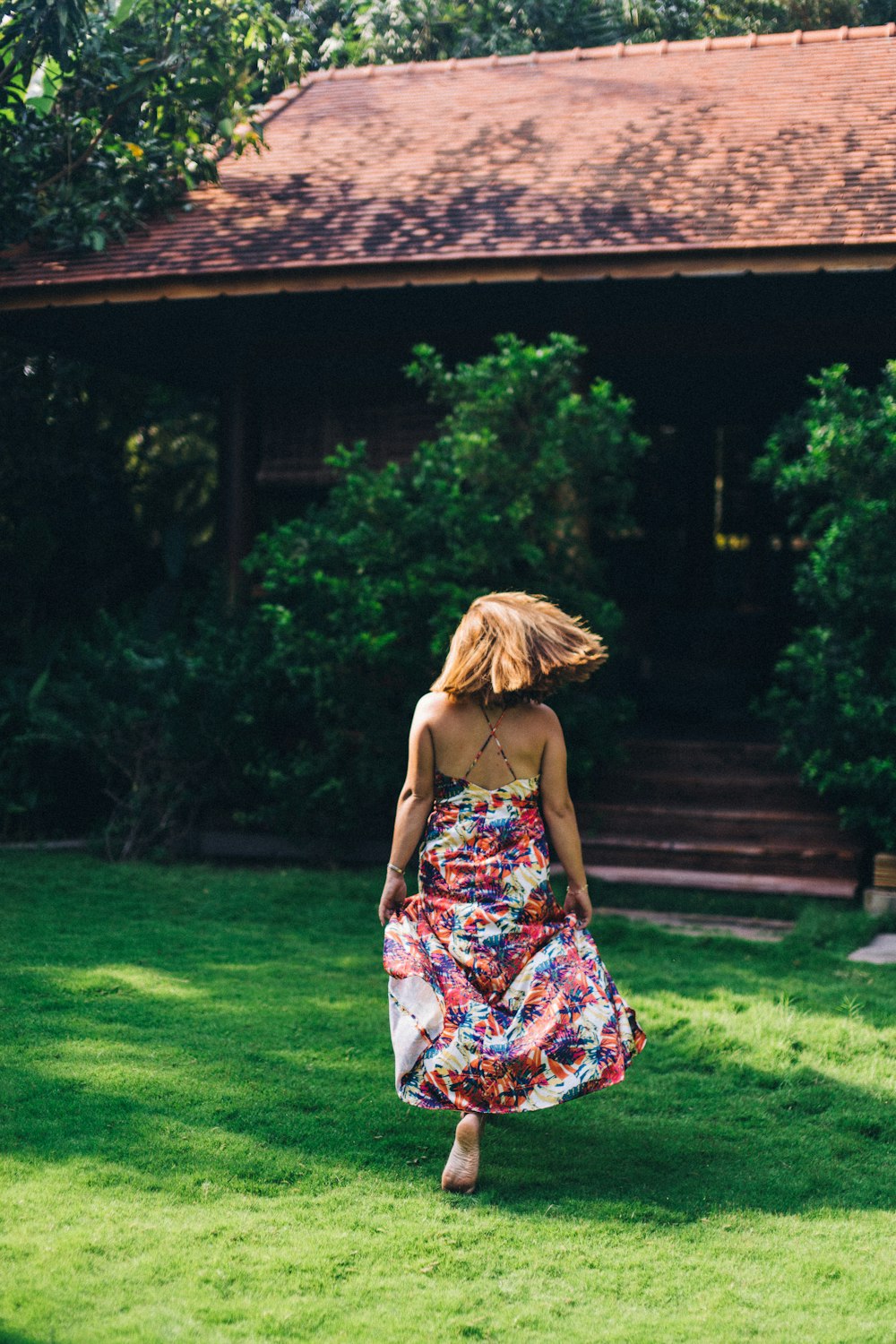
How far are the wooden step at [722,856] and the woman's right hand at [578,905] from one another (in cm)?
405

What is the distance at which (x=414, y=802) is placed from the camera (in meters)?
3.78

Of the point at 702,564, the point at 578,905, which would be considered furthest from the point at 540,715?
the point at 702,564

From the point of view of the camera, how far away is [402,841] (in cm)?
379

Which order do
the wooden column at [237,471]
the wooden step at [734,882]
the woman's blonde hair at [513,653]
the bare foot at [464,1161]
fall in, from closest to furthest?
the bare foot at [464,1161], the woman's blonde hair at [513,653], the wooden step at [734,882], the wooden column at [237,471]

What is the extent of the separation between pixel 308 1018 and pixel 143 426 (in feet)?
26.2

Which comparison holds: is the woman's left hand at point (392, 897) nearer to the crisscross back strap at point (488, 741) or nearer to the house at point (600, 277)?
the crisscross back strap at point (488, 741)

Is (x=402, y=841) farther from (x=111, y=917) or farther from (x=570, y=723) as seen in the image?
(x=570, y=723)

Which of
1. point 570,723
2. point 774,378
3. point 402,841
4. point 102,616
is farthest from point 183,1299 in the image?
point 774,378

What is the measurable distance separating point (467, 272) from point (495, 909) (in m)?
5.72

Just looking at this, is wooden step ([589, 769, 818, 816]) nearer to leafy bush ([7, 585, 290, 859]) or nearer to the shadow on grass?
leafy bush ([7, 585, 290, 859])

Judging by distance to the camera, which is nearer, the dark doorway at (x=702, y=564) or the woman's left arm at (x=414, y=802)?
the woman's left arm at (x=414, y=802)

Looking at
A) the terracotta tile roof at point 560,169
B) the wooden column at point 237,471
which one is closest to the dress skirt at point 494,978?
the terracotta tile roof at point 560,169

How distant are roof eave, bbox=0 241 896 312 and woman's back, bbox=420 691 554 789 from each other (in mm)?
5178

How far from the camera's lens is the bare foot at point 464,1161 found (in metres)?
3.48
